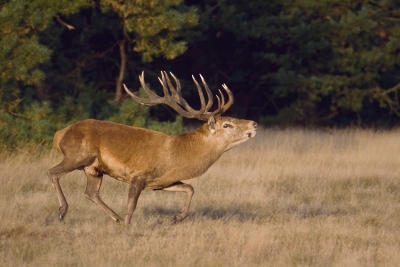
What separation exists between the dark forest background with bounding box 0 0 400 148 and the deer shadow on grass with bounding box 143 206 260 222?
563 cm

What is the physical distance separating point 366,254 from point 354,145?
9600mm

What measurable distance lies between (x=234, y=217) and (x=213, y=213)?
50cm

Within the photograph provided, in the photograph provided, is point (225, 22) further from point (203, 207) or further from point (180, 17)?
point (203, 207)

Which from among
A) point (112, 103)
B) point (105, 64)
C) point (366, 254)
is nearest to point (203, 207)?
point (366, 254)

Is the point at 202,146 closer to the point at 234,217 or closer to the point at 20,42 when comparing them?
the point at 234,217

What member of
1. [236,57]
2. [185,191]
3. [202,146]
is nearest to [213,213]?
[185,191]

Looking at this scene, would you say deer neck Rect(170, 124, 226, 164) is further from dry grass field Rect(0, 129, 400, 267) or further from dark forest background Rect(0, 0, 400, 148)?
dark forest background Rect(0, 0, 400, 148)

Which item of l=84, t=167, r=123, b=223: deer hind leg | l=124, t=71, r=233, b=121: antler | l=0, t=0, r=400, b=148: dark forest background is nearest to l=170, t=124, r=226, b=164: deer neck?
l=124, t=71, r=233, b=121: antler

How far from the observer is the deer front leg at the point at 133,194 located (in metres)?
9.28

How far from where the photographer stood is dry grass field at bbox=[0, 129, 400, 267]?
26.2ft

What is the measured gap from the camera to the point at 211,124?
963 cm

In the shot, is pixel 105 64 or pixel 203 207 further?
pixel 105 64

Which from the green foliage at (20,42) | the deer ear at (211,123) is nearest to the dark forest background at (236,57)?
the green foliage at (20,42)

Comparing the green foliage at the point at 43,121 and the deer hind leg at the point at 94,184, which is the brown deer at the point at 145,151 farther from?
the green foliage at the point at 43,121
